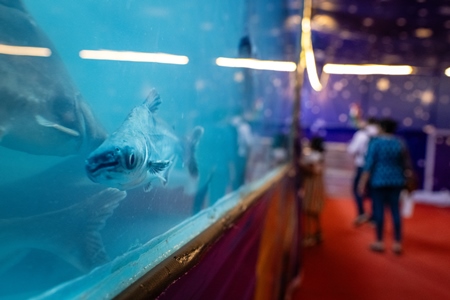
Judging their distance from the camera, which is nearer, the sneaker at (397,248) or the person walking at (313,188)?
the sneaker at (397,248)

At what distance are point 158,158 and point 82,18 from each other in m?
0.34

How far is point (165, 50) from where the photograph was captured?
86 centimetres

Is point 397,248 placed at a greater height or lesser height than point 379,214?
lesser

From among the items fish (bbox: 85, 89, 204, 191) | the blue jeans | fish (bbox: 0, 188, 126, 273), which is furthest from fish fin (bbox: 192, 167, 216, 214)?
the blue jeans

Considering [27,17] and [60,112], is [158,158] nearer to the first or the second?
[60,112]

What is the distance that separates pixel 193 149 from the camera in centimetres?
109

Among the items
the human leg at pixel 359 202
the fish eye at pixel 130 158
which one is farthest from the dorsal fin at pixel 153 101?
the human leg at pixel 359 202

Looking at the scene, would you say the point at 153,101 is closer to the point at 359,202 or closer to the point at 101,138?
Answer: the point at 101,138

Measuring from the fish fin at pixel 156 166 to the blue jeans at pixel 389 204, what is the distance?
4093mm

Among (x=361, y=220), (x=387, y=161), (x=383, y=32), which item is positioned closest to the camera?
(x=387, y=161)

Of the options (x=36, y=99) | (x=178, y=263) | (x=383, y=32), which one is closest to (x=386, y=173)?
(x=383, y=32)

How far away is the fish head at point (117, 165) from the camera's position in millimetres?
611

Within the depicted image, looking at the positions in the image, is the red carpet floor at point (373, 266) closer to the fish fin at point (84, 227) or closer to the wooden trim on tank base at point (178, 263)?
the wooden trim on tank base at point (178, 263)

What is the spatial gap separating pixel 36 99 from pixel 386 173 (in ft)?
14.3
